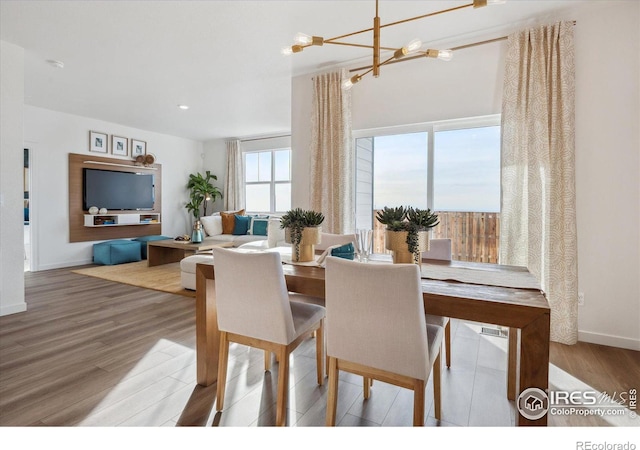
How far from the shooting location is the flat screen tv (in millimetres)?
5754

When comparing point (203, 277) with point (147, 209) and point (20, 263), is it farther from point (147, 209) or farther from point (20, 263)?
point (147, 209)

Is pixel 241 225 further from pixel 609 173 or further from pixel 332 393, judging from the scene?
pixel 609 173

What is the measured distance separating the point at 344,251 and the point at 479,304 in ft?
2.61

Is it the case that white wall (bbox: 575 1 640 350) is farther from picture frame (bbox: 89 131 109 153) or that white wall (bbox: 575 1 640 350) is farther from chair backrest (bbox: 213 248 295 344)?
picture frame (bbox: 89 131 109 153)

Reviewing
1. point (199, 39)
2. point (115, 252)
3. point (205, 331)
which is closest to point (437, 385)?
point (205, 331)

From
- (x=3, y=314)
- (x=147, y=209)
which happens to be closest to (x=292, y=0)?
(x=3, y=314)

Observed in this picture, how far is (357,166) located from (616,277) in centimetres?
253

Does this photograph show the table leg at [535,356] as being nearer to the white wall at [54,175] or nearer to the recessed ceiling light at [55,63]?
the recessed ceiling light at [55,63]

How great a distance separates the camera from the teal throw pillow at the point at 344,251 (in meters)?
1.86

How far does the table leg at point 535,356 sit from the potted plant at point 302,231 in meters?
1.15

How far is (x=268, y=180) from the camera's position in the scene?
7.07 meters

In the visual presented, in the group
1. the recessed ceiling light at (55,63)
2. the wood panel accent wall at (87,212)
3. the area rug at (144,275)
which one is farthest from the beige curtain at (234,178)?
the recessed ceiling light at (55,63)

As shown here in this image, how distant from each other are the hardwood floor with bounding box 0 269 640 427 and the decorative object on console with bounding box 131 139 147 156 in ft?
13.8

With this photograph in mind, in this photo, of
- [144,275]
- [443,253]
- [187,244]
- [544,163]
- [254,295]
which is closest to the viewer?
[254,295]
